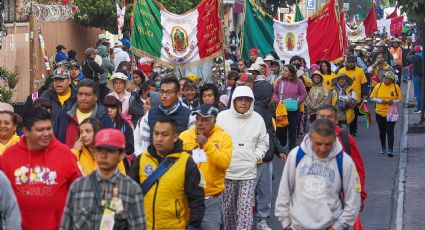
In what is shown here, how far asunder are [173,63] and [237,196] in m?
6.22

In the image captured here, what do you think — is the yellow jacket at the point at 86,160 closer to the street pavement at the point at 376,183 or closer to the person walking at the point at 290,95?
the street pavement at the point at 376,183

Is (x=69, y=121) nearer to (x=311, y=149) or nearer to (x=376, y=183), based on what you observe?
(x=311, y=149)

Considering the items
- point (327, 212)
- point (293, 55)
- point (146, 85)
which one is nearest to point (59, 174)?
point (327, 212)

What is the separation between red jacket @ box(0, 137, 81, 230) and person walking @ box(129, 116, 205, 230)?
2.04ft

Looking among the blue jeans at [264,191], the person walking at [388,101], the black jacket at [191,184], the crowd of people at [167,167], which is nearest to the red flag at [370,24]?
the person walking at [388,101]

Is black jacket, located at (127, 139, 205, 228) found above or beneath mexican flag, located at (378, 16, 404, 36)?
beneath

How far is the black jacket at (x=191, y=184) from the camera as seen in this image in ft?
27.1

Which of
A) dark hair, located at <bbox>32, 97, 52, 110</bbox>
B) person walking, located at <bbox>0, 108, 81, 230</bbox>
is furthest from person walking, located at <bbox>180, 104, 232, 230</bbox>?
dark hair, located at <bbox>32, 97, 52, 110</bbox>

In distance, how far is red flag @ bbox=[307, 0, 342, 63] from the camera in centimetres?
2191

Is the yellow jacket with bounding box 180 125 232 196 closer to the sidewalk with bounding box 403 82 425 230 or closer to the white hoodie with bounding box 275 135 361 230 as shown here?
the white hoodie with bounding box 275 135 361 230

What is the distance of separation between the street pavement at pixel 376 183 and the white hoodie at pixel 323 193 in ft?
15.0

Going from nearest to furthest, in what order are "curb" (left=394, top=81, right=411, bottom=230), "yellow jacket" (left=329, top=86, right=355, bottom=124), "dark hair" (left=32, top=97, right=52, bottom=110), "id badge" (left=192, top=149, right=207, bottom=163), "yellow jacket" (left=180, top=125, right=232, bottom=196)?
"id badge" (left=192, top=149, right=207, bottom=163)
"yellow jacket" (left=180, top=125, right=232, bottom=196)
"dark hair" (left=32, top=97, right=52, bottom=110)
"curb" (left=394, top=81, right=411, bottom=230)
"yellow jacket" (left=329, top=86, right=355, bottom=124)

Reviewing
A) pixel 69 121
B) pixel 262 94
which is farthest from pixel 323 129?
pixel 262 94

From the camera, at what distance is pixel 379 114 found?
1905 cm
